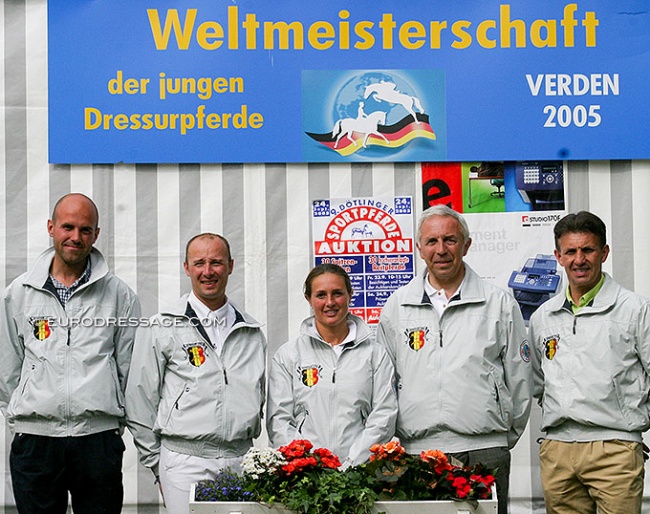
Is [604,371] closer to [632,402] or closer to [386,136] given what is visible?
[632,402]

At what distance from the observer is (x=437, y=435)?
4172 mm

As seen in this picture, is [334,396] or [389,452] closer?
[389,452]

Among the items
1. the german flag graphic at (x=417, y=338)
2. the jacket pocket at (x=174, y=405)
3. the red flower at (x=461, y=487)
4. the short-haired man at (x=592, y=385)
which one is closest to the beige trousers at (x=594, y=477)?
the short-haired man at (x=592, y=385)

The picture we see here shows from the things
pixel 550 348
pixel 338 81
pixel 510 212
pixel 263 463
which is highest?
pixel 338 81

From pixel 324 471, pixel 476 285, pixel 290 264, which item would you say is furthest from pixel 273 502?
pixel 290 264

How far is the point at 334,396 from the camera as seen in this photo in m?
4.07

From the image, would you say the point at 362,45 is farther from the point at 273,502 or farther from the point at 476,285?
the point at 273,502

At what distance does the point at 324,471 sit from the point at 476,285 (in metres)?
1.09

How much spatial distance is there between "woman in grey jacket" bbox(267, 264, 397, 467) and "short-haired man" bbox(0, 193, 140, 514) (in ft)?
2.33

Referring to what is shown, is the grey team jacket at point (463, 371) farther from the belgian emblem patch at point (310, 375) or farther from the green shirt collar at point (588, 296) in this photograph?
the belgian emblem patch at point (310, 375)

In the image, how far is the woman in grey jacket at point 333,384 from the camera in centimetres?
405

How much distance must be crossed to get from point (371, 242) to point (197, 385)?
162 cm

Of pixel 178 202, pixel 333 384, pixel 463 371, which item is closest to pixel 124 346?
pixel 333 384

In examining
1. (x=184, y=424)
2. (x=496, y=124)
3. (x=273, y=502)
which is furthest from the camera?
(x=496, y=124)
